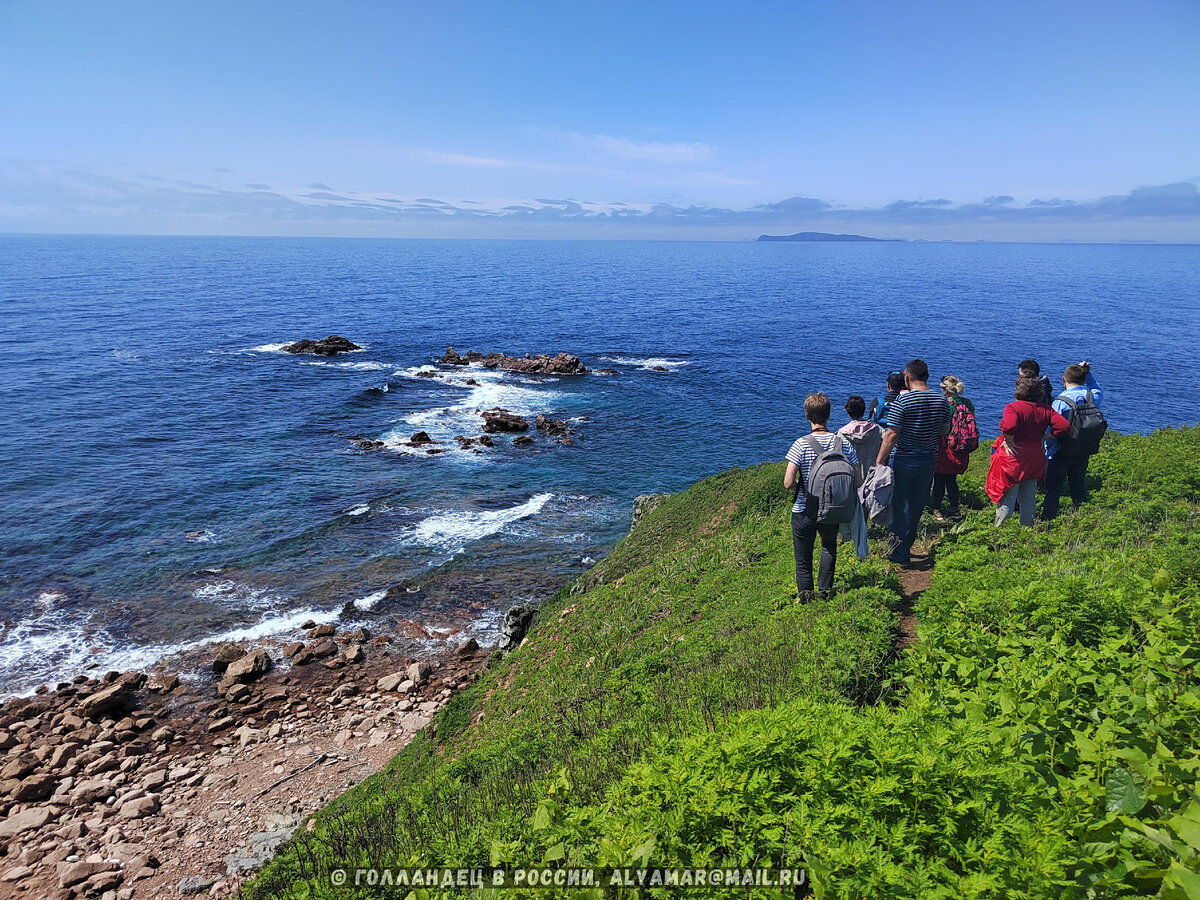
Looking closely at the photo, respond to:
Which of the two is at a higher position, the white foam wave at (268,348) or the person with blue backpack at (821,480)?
the person with blue backpack at (821,480)

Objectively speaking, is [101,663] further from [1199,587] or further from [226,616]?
[1199,587]

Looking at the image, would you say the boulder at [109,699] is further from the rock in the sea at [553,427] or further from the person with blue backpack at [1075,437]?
the rock in the sea at [553,427]

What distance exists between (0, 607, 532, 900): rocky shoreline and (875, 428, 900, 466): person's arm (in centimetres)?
1101

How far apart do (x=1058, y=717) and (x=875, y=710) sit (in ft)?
3.93

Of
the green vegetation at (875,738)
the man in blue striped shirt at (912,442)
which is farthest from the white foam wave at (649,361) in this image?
the man in blue striped shirt at (912,442)

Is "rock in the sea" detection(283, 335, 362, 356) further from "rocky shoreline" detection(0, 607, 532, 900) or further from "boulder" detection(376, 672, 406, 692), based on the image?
"boulder" detection(376, 672, 406, 692)

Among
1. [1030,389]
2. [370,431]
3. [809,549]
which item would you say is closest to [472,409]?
[370,431]

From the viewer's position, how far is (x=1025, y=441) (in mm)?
10297

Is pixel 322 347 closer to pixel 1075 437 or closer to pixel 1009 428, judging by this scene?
pixel 1009 428

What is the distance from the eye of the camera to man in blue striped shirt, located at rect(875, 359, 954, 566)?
9.82 metres

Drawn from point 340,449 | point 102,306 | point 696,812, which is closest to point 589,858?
point 696,812

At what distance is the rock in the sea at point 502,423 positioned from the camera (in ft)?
126

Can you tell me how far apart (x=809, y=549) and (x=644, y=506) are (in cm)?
1637

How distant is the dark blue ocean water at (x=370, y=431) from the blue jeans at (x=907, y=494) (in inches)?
534
